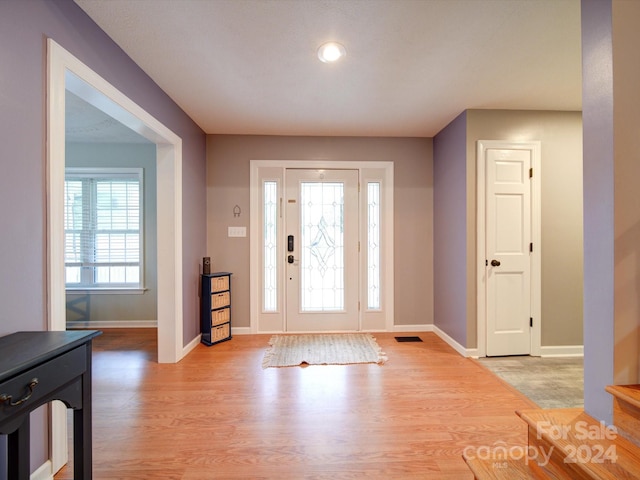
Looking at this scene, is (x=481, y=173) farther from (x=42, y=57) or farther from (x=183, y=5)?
(x=42, y=57)

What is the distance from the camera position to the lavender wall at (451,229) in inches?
114

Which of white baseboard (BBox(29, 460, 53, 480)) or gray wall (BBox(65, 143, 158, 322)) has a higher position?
gray wall (BBox(65, 143, 158, 322))

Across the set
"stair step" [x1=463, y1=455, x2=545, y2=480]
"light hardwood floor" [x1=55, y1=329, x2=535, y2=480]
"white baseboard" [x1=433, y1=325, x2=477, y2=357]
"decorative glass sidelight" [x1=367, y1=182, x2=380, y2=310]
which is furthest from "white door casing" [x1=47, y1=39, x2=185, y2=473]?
"white baseboard" [x1=433, y1=325, x2=477, y2=357]

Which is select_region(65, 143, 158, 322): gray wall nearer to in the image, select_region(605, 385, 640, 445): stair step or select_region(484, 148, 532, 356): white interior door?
select_region(484, 148, 532, 356): white interior door

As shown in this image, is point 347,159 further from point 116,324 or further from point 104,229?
point 116,324

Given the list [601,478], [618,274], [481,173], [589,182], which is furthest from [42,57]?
[481,173]

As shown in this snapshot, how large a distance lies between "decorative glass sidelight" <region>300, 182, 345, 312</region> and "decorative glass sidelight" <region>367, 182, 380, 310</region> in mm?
354

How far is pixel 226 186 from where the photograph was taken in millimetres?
3527

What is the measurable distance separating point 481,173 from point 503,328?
1.59 m

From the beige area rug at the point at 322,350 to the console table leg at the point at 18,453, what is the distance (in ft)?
5.73

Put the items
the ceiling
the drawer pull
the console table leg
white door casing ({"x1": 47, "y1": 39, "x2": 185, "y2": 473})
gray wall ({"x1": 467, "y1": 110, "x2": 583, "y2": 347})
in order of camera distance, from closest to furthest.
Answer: the drawer pull → the console table leg → white door casing ({"x1": 47, "y1": 39, "x2": 185, "y2": 473}) → the ceiling → gray wall ({"x1": 467, "y1": 110, "x2": 583, "y2": 347})

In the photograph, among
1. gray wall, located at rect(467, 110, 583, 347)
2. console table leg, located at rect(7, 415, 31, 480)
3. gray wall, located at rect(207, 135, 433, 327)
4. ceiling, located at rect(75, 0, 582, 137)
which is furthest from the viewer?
gray wall, located at rect(207, 135, 433, 327)

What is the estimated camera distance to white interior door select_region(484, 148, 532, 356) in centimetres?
282

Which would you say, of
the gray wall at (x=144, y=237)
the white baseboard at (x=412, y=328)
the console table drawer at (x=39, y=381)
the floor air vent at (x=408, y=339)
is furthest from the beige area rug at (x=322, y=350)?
the gray wall at (x=144, y=237)
